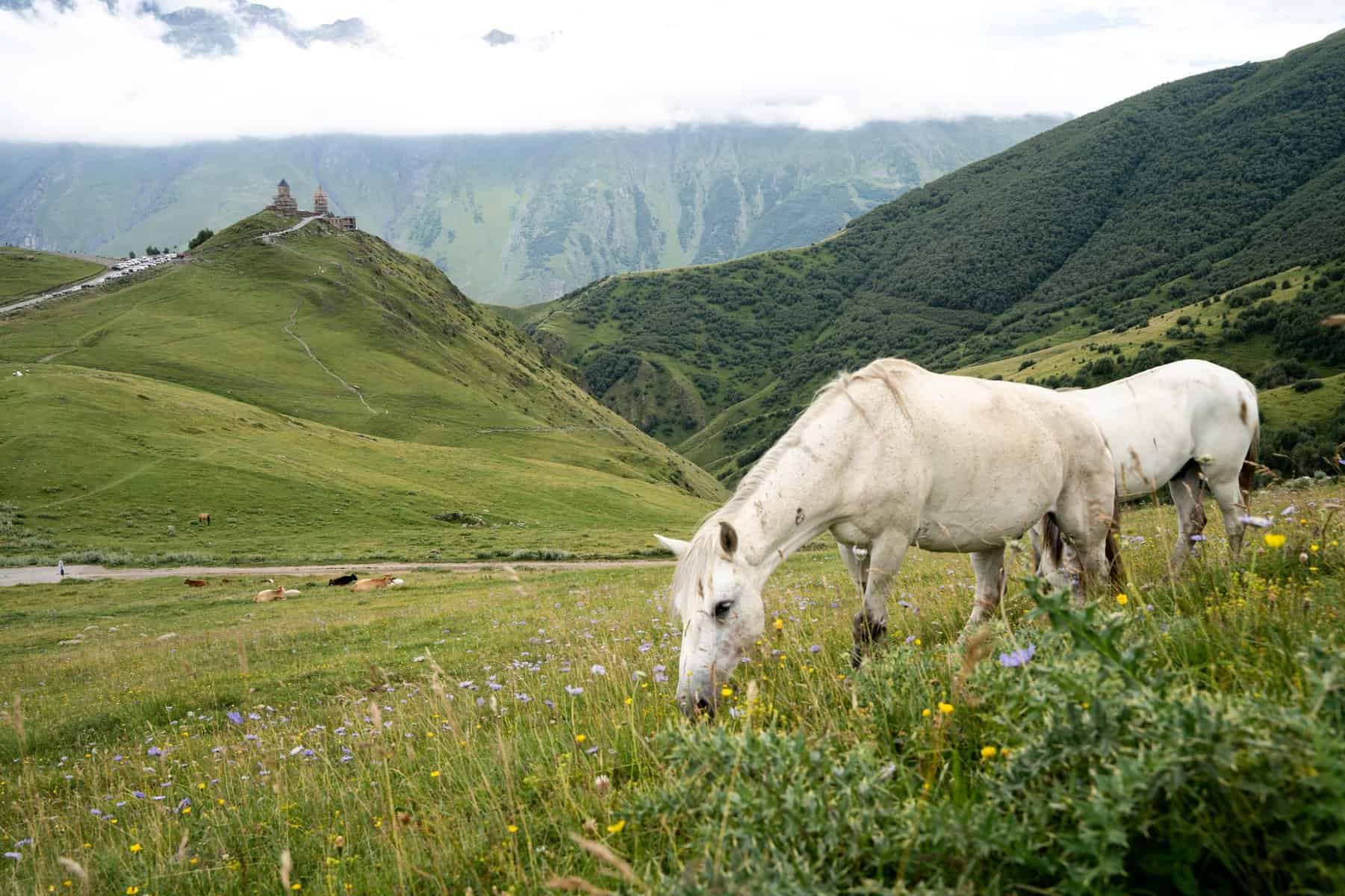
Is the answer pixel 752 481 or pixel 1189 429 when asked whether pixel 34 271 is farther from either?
pixel 1189 429

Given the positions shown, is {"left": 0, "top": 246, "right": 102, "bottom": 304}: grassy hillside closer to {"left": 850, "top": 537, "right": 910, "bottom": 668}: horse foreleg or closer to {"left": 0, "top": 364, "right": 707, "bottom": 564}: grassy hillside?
{"left": 0, "top": 364, "right": 707, "bottom": 564}: grassy hillside

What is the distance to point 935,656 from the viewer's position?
14.3 feet

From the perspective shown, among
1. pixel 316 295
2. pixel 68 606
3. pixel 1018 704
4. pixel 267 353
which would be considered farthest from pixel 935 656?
pixel 316 295

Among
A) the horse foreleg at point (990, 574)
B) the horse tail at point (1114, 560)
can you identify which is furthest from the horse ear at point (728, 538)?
the horse tail at point (1114, 560)

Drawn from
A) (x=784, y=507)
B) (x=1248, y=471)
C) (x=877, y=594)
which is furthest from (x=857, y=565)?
(x=1248, y=471)

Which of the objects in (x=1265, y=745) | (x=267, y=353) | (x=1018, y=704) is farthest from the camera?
(x=267, y=353)

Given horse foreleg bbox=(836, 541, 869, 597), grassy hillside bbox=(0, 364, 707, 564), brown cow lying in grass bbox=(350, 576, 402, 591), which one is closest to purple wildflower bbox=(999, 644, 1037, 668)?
horse foreleg bbox=(836, 541, 869, 597)

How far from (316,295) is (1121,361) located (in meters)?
119

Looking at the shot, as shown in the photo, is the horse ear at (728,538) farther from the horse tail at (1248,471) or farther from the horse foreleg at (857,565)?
the horse tail at (1248,471)

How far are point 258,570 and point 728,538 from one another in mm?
39971

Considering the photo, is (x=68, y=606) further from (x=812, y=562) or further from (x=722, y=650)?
(x=722, y=650)

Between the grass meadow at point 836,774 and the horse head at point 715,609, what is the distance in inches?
9.6

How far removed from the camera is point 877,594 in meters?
6.09

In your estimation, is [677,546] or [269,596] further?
[269,596]
